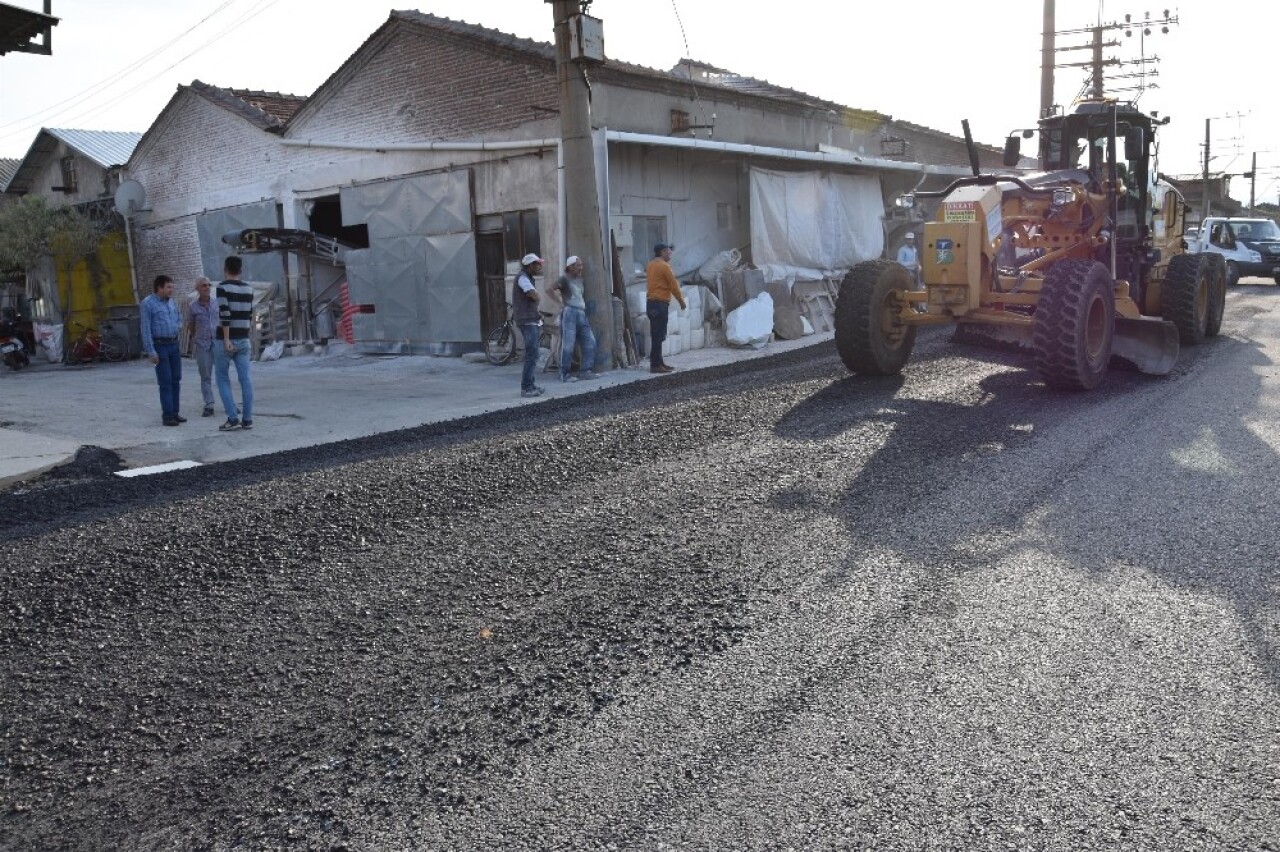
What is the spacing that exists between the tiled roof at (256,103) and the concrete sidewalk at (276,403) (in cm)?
565

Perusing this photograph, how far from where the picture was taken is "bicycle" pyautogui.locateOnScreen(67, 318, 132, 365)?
2273 cm

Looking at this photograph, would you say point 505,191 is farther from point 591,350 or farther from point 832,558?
point 832,558

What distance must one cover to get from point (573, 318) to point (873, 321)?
4.35 m

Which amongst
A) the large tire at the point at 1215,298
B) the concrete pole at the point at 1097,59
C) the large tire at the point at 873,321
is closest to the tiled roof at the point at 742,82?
the large tire at the point at 1215,298

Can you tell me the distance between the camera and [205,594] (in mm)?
4949

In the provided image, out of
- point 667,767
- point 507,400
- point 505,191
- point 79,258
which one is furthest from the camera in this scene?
point 79,258

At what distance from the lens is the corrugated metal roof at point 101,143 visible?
27000 mm

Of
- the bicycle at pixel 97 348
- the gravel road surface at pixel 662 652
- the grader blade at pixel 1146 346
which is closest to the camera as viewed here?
the gravel road surface at pixel 662 652

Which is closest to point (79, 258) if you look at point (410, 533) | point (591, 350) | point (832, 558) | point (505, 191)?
point (505, 191)

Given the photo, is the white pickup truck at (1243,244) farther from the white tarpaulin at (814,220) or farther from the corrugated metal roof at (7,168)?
the corrugated metal roof at (7,168)

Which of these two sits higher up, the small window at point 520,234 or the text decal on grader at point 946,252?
the small window at point 520,234

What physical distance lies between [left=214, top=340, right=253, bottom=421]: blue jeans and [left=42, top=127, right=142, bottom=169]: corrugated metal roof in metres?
19.1

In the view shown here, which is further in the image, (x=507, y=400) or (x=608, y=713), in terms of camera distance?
(x=507, y=400)

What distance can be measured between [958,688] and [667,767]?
46.3 inches
